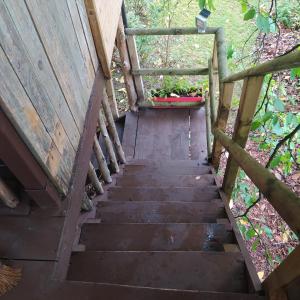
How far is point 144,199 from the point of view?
2.63 metres

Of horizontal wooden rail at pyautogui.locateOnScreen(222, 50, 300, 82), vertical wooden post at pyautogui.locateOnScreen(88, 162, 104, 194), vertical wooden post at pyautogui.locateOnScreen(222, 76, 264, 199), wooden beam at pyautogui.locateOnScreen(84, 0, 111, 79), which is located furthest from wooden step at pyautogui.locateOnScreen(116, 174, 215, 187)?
horizontal wooden rail at pyautogui.locateOnScreen(222, 50, 300, 82)

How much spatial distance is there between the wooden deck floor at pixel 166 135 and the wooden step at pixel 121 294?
252 cm

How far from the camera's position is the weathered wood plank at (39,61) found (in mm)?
1176

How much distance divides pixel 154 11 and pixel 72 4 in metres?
3.87

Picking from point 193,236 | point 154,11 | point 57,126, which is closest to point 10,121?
point 57,126

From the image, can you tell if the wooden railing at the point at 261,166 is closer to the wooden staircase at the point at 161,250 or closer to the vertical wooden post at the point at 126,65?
the wooden staircase at the point at 161,250

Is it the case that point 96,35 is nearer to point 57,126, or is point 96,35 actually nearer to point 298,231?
point 57,126

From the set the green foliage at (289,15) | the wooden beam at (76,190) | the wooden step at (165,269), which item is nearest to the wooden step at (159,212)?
the wooden beam at (76,190)

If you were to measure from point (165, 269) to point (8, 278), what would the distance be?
0.75 m

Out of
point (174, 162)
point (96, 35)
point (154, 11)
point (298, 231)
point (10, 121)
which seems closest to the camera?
point (298, 231)

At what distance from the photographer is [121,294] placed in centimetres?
134

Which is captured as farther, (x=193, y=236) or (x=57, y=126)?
(x=193, y=236)

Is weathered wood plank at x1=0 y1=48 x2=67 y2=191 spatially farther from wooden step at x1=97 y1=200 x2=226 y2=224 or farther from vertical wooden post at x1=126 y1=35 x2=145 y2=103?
vertical wooden post at x1=126 y1=35 x2=145 y2=103

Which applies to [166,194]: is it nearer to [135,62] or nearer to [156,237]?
[156,237]
